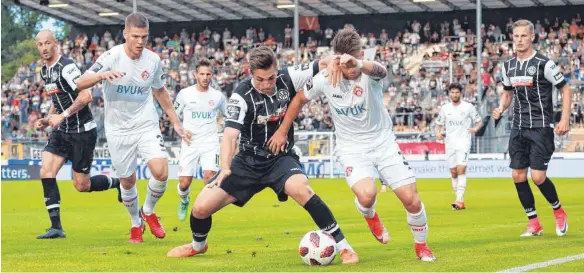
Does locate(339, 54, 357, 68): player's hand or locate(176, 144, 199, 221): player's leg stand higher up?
locate(339, 54, 357, 68): player's hand

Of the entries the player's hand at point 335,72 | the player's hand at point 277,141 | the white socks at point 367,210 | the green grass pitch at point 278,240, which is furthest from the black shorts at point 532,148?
the player's hand at point 335,72

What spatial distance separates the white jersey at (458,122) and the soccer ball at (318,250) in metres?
12.3

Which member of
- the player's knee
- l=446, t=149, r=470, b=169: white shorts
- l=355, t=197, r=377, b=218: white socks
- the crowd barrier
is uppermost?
the player's knee

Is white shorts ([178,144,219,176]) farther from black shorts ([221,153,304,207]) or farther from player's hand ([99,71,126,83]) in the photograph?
black shorts ([221,153,304,207])

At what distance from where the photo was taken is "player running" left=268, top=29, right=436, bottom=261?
9.17m

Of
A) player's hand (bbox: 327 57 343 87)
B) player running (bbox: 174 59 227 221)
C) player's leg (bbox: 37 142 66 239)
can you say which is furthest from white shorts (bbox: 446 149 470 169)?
player's hand (bbox: 327 57 343 87)

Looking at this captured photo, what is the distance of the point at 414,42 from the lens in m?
52.6

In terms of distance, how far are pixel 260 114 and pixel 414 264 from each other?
1.91 metres

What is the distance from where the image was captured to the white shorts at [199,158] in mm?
17219


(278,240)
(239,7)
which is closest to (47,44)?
(278,240)

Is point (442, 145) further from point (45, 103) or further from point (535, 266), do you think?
point (535, 266)

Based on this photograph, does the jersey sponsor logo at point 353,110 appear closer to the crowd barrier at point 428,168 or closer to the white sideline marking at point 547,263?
the white sideline marking at point 547,263

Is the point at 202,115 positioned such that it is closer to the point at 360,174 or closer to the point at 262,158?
the point at 262,158

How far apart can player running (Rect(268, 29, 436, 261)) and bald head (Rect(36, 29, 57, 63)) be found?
4.54 m
